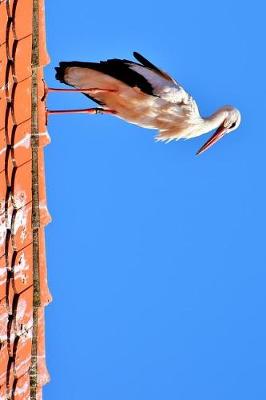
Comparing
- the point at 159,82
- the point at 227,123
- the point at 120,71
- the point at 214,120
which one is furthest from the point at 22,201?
the point at 227,123

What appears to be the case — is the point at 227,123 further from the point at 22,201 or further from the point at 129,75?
the point at 22,201

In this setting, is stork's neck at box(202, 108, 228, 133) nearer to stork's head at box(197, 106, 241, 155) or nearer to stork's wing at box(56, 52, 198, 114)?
stork's head at box(197, 106, 241, 155)

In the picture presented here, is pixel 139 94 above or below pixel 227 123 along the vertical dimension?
below

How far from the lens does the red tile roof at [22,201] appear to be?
4.34m

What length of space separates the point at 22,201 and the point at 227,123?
2.27 meters

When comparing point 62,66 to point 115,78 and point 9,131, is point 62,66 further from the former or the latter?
point 9,131

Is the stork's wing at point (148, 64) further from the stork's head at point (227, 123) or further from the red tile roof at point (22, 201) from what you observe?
the red tile roof at point (22, 201)

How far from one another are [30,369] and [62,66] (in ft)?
6.09

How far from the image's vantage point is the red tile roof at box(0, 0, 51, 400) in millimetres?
4340

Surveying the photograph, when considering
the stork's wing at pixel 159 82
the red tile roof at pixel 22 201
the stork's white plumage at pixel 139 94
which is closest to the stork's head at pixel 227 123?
the stork's white plumage at pixel 139 94

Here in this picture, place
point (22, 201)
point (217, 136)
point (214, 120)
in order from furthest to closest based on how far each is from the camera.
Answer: point (217, 136) < point (214, 120) < point (22, 201)

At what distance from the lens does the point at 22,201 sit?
4.59m

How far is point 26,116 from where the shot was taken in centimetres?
446

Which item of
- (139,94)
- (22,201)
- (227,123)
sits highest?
(227,123)
